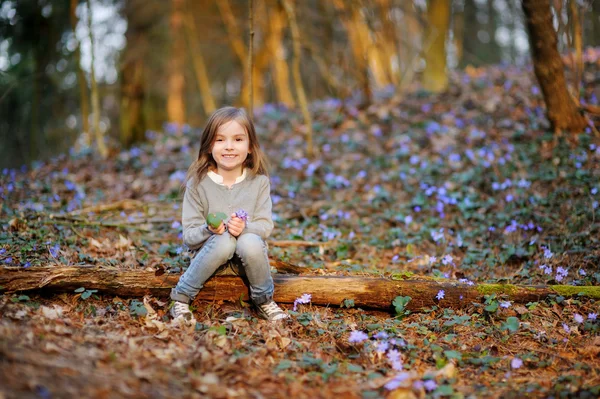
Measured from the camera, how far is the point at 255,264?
3270 millimetres

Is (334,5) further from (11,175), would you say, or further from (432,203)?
(11,175)

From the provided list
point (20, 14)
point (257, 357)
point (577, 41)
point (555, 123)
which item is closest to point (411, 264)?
point (257, 357)

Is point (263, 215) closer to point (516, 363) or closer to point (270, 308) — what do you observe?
point (270, 308)

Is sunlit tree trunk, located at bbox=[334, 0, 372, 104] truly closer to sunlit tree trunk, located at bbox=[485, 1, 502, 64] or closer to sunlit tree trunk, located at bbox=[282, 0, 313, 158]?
sunlit tree trunk, located at bbox=[282, 0, 313, 158]

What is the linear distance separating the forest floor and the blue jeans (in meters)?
0.23

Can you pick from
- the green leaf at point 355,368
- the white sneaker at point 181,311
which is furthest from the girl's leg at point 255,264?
the green leaf at point 355,368

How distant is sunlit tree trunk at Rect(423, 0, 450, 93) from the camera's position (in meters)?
10.2

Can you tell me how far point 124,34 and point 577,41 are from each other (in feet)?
30.3

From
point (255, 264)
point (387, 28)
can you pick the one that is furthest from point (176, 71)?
point (255, 264)

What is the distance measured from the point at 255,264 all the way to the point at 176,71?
12192 millimetres

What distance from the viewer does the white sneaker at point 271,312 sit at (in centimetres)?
337

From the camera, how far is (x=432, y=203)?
19.6 feet

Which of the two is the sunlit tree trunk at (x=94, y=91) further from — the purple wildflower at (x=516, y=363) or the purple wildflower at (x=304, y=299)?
the purple wildflower at (x=516, y=363)

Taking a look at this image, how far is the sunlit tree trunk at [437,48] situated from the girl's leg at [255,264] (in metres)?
8.05
